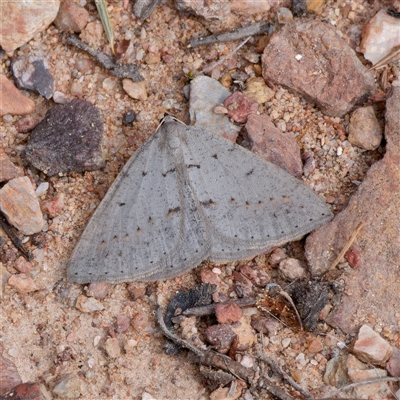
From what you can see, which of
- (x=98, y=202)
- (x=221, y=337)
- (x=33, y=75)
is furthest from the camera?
(x=33, y=75)

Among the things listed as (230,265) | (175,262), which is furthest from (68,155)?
(230,265)

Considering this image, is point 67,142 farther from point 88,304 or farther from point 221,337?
point 221,337

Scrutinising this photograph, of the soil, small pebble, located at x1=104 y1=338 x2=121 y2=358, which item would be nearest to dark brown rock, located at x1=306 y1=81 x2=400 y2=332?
the soil

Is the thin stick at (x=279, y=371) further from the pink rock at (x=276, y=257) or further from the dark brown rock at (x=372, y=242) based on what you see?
the pink rock at (x=276, y=257)

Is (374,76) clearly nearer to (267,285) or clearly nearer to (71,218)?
(267,285)

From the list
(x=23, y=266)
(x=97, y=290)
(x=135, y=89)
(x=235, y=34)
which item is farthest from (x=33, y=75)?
(x=97, y=290)
